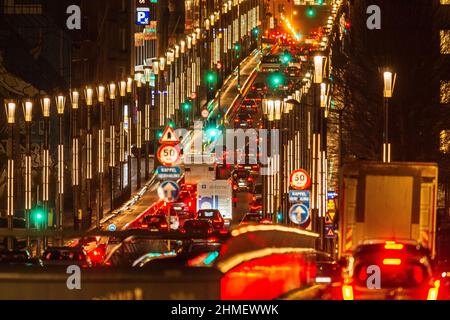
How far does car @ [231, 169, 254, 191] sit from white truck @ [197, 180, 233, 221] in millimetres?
22177

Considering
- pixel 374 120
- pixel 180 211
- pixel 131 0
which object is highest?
pixel 131 0

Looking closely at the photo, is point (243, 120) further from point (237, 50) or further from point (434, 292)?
point (434, 292)

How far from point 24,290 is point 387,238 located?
1316cm

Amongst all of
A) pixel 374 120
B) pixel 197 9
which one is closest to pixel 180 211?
pixel 374 120

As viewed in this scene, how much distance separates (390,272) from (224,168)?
2855 inches

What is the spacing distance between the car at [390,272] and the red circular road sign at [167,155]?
1029cm

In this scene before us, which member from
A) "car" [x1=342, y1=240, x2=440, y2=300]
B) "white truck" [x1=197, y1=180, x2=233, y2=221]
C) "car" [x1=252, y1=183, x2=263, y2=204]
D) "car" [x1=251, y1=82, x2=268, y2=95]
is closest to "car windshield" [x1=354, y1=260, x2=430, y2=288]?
"car" [x1=342, y1=240, x2=440, y2=300]

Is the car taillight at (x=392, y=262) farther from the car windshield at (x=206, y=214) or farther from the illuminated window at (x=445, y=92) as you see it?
the car windshield at (x=206, y=214)

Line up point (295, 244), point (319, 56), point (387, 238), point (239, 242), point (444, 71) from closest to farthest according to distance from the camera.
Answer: point (239, 242)
point (387, 238)
point (295, 244)
point (319, 56)
point (444, 71)

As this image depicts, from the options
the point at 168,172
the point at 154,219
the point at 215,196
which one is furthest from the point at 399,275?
the point at 215,196
